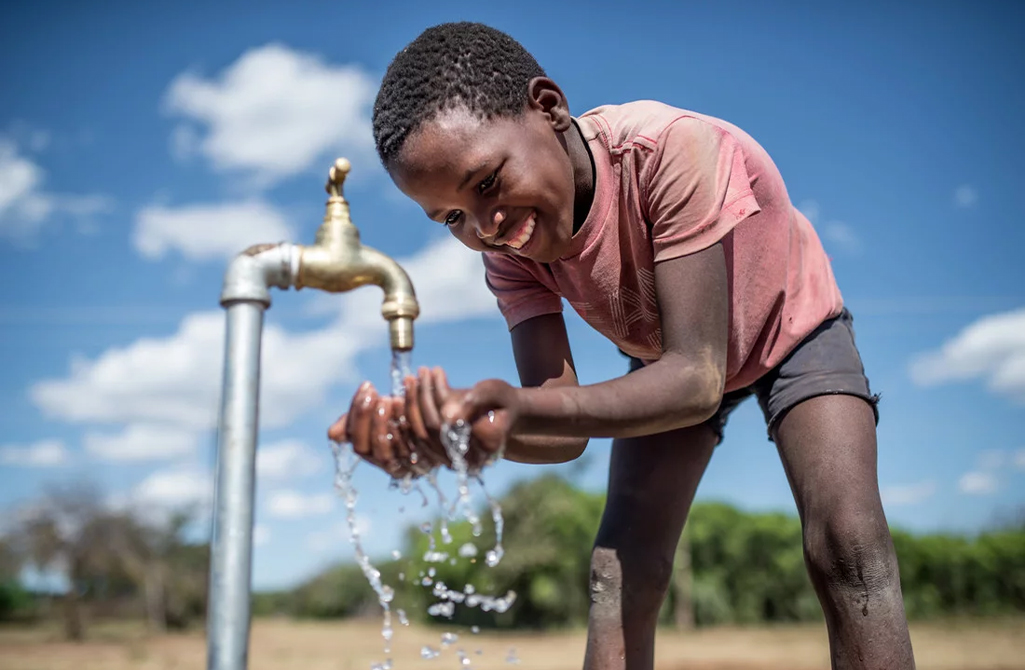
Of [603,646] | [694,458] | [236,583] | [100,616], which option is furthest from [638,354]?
[100,616]

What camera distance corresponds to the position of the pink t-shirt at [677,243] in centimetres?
195

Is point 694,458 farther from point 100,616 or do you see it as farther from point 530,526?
point 530,526

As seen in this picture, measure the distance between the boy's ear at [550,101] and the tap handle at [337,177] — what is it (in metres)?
0.44

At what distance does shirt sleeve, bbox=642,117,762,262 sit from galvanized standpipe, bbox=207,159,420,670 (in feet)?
1.94

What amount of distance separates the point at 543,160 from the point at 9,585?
16.2 meters

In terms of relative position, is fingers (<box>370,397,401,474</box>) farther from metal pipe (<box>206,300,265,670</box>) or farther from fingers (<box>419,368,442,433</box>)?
metal pipe (<box>206,300,265,670</box>)

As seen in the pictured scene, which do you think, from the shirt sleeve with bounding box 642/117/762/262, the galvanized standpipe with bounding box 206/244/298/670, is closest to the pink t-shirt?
the shirt sleeve with bounding box 642/117/762/262

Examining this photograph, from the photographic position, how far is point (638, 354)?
260cm

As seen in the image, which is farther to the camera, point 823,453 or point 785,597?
point 785,597

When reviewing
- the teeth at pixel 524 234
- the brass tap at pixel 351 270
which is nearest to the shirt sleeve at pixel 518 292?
the teeth at pixel 524 234

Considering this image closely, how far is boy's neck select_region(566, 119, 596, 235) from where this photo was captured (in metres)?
2.10

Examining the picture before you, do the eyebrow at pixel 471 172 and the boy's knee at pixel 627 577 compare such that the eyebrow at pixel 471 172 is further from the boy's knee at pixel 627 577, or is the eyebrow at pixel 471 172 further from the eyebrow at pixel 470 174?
the boy's knee at pixel 627 577

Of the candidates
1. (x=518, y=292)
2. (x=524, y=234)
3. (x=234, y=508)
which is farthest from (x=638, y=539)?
(x=234, y=508)

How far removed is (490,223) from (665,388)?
0.53m
